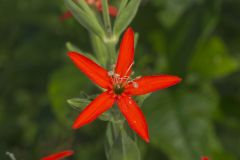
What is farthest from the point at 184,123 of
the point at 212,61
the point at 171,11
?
the point at 171,11

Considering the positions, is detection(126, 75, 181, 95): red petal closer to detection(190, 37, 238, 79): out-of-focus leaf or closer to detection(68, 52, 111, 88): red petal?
detection(68, 52, 111, 88): red petal

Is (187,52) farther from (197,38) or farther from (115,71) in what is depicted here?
(115,71)

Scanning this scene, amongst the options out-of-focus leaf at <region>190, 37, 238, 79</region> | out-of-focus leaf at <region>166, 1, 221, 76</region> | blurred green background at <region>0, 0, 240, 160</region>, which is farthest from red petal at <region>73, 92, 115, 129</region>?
out-of-focus leaf at <region>190, 37, 238, 79</region>

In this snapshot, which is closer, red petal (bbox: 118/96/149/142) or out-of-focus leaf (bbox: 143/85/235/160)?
red petal (bbox: 118/96/149/142)

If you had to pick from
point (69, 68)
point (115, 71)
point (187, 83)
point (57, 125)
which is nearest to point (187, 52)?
point (187, 83)

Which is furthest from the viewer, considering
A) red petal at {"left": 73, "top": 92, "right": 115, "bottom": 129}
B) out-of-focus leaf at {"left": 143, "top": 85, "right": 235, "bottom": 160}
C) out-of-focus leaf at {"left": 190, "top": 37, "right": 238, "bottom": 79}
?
out-of-focus leaf at {"left": 190, "top": 37, "right": 238, "bottom": 79}

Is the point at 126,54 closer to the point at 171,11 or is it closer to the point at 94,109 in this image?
the point at 94,109
